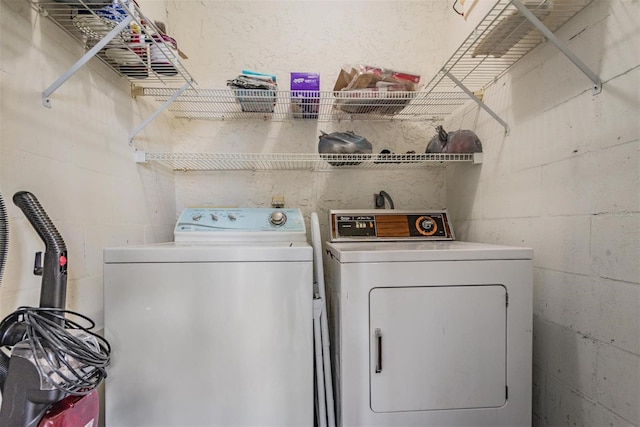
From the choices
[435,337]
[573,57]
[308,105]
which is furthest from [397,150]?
[435,337]

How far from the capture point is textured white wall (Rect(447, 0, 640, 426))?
0.94m

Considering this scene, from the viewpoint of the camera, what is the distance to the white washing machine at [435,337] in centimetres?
112

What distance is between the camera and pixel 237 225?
64.9 inches

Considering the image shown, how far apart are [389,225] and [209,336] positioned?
3.62ft

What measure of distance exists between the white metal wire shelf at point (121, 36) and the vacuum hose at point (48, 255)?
479mm

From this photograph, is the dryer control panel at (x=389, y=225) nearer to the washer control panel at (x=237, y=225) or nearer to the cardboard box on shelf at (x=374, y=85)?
the washer control panel at (x=237, y=225)

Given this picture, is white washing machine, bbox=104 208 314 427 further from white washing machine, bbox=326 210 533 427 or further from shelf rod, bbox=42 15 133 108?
shelf rod, bbox=42 15 133 108

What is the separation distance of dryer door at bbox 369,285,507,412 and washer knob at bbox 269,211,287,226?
0.72 metres

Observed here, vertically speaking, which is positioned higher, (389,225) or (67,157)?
(67,157)

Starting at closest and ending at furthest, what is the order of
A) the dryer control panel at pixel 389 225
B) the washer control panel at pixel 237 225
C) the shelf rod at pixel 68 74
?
the shelf rod at pixel 68 74
the washer control panel at pixel 237 225
the dryer control panel at pixel 389 225

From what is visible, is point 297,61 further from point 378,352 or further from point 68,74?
point 378,352

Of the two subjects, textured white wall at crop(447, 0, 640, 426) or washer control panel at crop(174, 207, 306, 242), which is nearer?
textured white wall at crop(447, 0, 640, 426)

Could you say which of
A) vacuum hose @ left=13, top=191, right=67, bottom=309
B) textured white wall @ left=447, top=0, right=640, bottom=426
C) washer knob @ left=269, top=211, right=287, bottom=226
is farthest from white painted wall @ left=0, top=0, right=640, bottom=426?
washer knob @ left=269, top=211, right=287, bottom=226

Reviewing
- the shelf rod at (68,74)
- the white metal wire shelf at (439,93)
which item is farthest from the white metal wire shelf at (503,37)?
the shelf rod at (68,74)
